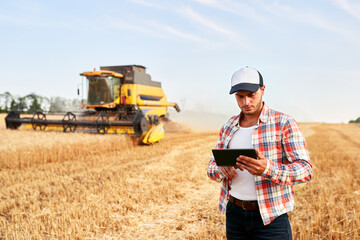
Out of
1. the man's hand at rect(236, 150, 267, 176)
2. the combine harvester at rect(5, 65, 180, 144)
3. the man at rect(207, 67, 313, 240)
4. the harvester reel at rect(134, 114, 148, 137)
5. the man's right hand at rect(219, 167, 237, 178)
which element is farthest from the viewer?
the combine harvester at rect(5, 65, 180, 144)

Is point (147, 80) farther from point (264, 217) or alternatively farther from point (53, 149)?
point (264, 217)

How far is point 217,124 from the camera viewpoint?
23.8 meters

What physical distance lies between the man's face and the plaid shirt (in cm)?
8

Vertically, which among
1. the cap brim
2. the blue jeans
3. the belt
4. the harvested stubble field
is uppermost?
the cap brim

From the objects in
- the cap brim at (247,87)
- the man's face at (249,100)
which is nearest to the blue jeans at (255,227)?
the man's face at (249,100)

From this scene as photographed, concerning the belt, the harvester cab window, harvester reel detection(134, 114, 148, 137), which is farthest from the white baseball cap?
the harvester cab window

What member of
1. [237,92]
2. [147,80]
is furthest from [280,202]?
[147,80]

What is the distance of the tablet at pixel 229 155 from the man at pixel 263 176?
64mm

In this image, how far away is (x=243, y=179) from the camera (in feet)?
6.51

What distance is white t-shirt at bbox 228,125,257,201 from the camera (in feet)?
6.40

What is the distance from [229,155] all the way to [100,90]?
13176 millimetres

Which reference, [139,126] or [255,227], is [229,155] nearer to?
[255,227]

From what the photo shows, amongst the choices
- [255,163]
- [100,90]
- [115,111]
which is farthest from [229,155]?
[100,90]

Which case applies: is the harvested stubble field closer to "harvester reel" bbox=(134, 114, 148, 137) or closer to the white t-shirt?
the white t-shirt
